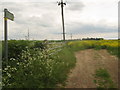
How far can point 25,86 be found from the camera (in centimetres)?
650

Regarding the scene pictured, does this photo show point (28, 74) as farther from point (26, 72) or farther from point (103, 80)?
point (103, 80)

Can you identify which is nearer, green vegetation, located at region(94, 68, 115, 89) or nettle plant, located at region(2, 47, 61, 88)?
nettle plant, located at region(2, 47, 61, 88)

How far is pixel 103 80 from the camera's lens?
827cm

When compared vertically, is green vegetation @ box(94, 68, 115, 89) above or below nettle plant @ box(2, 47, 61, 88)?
below

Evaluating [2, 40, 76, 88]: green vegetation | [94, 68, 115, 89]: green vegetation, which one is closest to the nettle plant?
[2, 40, 76, 88]: green vegetation

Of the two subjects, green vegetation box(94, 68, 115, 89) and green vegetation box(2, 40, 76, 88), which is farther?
green vegetation box(94, 68, 115, 89)

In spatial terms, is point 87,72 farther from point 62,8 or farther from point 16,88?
point 62,8

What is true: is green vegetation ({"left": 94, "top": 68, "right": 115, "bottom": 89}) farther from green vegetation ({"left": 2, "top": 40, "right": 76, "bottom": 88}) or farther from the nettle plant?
the nettle plant

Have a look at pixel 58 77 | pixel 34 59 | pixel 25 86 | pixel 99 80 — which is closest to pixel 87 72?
pixel 99 80

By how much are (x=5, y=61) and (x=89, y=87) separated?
373cm

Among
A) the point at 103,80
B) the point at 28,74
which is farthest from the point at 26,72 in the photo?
the point at 103,80

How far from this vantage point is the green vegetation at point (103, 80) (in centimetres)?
747

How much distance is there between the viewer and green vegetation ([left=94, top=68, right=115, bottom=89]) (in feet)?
24.5

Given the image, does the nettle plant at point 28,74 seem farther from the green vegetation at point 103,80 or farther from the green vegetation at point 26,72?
the green vegetation at point 103,80
